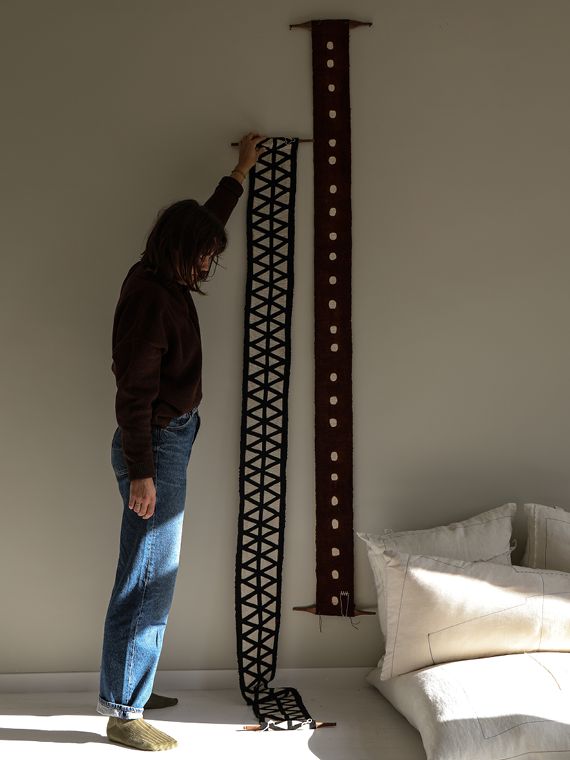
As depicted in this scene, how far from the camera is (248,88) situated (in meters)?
2.83

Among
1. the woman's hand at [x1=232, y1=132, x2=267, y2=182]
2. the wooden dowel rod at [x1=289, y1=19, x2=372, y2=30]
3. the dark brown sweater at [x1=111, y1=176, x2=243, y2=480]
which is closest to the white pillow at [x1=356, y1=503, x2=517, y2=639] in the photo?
the dark brown sweater at [x1=111, y1=176, x2=243, y2=480]

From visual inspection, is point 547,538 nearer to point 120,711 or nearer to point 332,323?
point 332,323

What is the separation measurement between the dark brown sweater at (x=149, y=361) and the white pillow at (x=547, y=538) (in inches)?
47.8

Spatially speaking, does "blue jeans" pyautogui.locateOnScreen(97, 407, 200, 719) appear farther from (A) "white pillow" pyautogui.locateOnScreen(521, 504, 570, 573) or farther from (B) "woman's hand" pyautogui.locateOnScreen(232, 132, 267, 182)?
(A) "white pillow" pyautogui.locateOnScreen(521, 504, 570, 573)

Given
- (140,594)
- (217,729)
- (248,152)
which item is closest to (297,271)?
(248,152)

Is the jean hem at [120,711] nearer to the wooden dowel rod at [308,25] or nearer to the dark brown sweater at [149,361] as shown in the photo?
the dark brown sweater at [149,361]

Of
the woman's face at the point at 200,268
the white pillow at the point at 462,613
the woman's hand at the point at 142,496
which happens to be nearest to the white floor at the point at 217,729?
the white pillow at the point at 462,613

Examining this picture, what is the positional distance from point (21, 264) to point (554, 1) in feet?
6.81

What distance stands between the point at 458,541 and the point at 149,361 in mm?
1201

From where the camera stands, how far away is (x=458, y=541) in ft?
8.96

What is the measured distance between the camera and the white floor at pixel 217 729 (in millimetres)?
2312

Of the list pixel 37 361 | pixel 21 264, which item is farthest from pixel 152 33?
pixel 37 361

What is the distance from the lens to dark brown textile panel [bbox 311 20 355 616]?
112 inches

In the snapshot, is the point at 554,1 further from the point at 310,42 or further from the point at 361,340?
the point at 361,340
